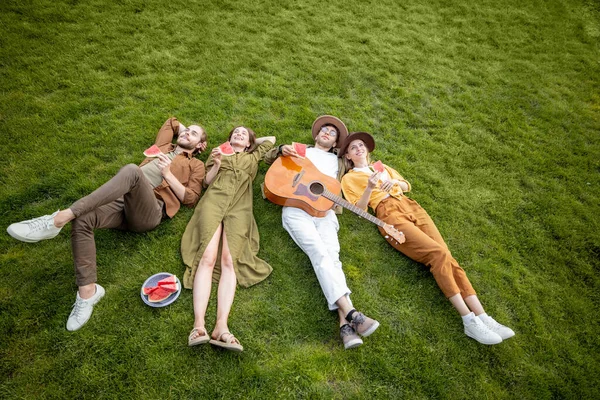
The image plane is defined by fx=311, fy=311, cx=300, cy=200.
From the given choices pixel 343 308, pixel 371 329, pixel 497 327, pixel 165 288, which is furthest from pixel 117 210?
pixel 497 327

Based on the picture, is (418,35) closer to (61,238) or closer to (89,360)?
(61,238)

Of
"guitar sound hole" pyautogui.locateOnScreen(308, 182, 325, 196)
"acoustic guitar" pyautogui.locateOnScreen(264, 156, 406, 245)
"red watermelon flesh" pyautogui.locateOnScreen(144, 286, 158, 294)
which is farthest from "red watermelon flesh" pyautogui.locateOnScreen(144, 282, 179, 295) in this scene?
"guitar sound hole" pyautogui.locateOnScreen(308, 182, 325, 196)

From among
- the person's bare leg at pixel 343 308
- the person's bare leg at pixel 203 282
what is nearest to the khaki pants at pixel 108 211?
the person's bare leg at pixel 203 282

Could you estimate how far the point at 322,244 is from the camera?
4043 millimetres

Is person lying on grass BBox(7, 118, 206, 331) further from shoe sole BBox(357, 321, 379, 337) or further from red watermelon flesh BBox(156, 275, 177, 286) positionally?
shoe sole BBox(357, 321, 379, 337)

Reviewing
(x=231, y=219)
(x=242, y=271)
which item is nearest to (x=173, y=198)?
(x=231, y=219)

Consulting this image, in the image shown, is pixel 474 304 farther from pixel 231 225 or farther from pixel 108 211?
pixel 108 211

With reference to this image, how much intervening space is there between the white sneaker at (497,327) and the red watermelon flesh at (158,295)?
3749 millimetres

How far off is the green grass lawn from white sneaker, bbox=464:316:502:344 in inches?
6.2

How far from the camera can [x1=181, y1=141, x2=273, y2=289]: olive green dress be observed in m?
3.92

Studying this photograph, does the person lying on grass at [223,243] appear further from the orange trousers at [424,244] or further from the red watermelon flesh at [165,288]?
the orange trousers at [424,244]

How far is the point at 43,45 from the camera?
21.2ft

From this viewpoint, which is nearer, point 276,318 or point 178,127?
point 276,318

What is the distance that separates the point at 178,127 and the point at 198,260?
8.53 feet
